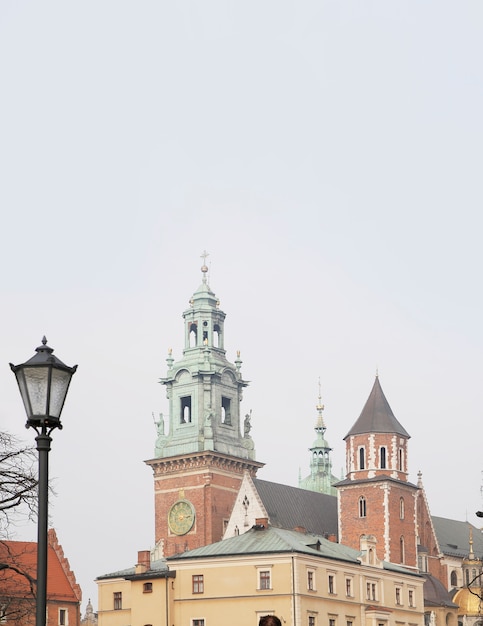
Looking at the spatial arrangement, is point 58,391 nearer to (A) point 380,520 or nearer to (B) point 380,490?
(A) point 380,520

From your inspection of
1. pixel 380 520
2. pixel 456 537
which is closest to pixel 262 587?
pixel 380 520

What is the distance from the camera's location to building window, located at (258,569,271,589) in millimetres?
72438

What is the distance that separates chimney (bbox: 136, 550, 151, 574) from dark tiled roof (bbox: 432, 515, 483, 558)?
37031 mm

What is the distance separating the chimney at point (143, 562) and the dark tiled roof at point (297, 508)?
44.7 feet

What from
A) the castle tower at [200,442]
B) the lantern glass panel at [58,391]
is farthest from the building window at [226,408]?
the lantern glass panel at [58,391]

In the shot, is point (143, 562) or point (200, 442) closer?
point (143, 562)

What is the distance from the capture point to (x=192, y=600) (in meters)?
73.8

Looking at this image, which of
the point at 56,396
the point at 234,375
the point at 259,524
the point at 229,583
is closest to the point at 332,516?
the point at 234,375

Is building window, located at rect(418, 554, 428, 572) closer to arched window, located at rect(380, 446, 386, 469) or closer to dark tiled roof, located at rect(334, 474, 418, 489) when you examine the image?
dark tiled roof, located at rect(334, 474, 418, 489)

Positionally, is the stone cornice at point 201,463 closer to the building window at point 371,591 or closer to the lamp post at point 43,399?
the building window at point 371,591

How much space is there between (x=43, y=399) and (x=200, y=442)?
9048 centimetres

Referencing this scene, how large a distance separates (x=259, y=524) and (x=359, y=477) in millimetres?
22622

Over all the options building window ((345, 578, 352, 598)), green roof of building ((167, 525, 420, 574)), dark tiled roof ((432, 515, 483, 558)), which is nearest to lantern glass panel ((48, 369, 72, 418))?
green roof of building ((167, 525, 420, 574))

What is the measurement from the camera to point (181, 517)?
10088cm
